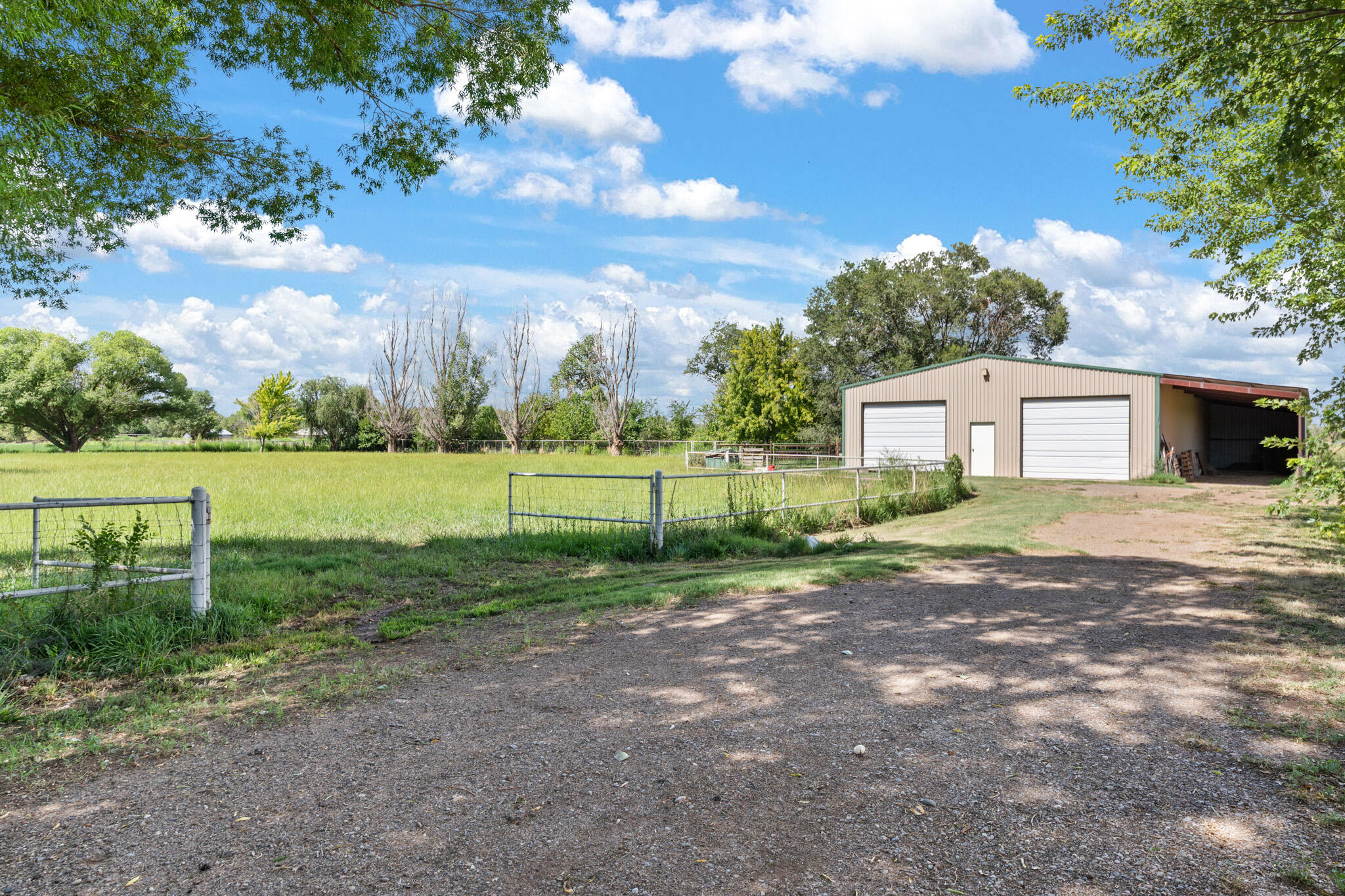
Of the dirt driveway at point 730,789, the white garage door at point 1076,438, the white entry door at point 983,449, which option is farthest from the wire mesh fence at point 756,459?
the dirt driveway at point 730,789

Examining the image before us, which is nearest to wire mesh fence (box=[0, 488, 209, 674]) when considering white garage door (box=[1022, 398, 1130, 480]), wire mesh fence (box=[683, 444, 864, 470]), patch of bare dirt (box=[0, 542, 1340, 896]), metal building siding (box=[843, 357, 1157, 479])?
patch of bare dirt (box=[0, 542, 1340, 896])

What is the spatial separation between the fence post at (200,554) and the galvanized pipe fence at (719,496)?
5022mm

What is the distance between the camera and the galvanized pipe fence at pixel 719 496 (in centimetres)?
1089

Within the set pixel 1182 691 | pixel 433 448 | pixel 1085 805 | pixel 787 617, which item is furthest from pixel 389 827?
pixel 433 448

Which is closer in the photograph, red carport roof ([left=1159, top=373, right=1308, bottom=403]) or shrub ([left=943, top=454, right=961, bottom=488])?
shrub ([left=943, top=454, right=961, bottom=488])

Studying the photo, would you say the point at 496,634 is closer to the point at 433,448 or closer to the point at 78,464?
the point at 78,464

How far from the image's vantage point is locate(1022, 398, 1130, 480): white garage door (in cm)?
2531

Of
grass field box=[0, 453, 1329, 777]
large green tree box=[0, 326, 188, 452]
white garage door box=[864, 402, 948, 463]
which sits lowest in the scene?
grass field box=[0, 453, 1329, 777]

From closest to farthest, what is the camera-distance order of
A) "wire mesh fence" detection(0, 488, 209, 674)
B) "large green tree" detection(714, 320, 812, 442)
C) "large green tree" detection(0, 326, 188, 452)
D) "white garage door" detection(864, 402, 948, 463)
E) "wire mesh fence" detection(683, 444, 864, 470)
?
"wire mesh fence" detection(0, 488, 209, 674) < "white garage door" detection(864, 402, 948, 463) < "wire mesh fence" detection(683, 444, 864, 470) < "large green tree" detection(714, 320, 812, 442) < "large green tree" detection(0, 326, 188, 452)

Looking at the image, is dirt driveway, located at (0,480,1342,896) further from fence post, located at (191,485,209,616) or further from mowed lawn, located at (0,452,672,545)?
mowed lawn, located at (0,452,672,545)

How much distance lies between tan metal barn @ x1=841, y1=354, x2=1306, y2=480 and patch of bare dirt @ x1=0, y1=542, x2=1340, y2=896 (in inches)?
766

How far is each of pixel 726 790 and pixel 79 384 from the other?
2686 inches

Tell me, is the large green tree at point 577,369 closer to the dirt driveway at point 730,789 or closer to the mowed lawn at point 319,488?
the mowed lawn at point 319,488

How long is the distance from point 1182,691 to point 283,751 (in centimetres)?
503
